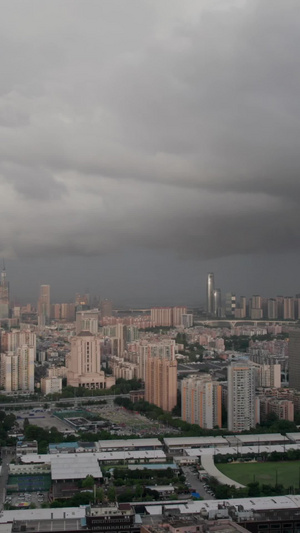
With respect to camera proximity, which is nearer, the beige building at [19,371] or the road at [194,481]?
the road at [194,481]

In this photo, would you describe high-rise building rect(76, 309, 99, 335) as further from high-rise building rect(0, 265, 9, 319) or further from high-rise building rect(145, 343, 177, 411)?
high-rise building rect(145, 343, 177, 411)

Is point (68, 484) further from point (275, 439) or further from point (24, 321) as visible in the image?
point (24, 321)

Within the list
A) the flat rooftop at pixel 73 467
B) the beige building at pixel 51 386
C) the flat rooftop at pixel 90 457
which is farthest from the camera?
the beige building at pixel 51 386

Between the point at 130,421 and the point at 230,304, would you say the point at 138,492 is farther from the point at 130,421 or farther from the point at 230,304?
the point at 230,304

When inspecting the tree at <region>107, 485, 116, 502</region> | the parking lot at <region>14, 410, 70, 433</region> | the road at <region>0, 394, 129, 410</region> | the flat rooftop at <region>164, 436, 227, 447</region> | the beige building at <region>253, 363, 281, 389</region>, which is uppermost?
the beige building at <region>253, 363, 281, 389</region>

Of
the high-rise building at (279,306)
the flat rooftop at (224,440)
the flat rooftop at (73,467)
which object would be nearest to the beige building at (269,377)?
the flat rooftop at (224,440)

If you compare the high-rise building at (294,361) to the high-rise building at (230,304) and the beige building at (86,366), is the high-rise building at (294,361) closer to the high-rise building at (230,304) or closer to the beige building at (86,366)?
the beige building at (86,366)

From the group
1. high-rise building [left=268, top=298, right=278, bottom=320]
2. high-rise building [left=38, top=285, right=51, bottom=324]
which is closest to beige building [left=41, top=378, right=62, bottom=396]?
high-rise building [left=38, top=285, right=51, bottom=324]

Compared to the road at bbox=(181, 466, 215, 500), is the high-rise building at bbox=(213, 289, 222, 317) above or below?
above
